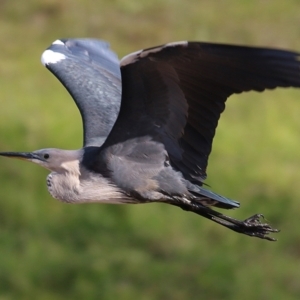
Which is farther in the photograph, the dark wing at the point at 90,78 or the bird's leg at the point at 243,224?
the dark wing at the point at 90,78

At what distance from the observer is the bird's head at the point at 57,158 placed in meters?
9.66

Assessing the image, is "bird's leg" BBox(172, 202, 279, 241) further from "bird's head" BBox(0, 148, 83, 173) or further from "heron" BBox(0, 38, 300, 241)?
"bird's head" BBox(0, 148, 83, 173)

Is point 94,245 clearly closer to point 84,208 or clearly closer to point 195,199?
point 84,208

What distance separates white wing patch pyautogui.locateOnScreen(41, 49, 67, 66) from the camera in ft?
37.3

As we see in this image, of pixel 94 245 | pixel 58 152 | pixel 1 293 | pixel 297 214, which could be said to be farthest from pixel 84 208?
pixel 58 152

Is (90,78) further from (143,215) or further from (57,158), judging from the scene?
(143,215)

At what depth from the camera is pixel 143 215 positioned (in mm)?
18031

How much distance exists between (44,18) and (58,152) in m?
11.4

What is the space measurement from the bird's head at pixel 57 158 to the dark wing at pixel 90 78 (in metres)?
0.36

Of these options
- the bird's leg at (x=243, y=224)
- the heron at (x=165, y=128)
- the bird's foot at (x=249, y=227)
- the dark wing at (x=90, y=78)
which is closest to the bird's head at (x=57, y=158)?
the heron at (x=165, y=128)

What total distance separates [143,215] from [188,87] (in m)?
9.25

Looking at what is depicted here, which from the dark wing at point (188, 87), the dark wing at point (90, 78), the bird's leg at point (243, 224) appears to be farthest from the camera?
the dark wing at point (90, 78)

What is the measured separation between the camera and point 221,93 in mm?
8844

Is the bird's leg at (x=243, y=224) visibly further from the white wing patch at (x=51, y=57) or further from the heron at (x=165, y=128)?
the white wing patch at (x=51, y=57)
